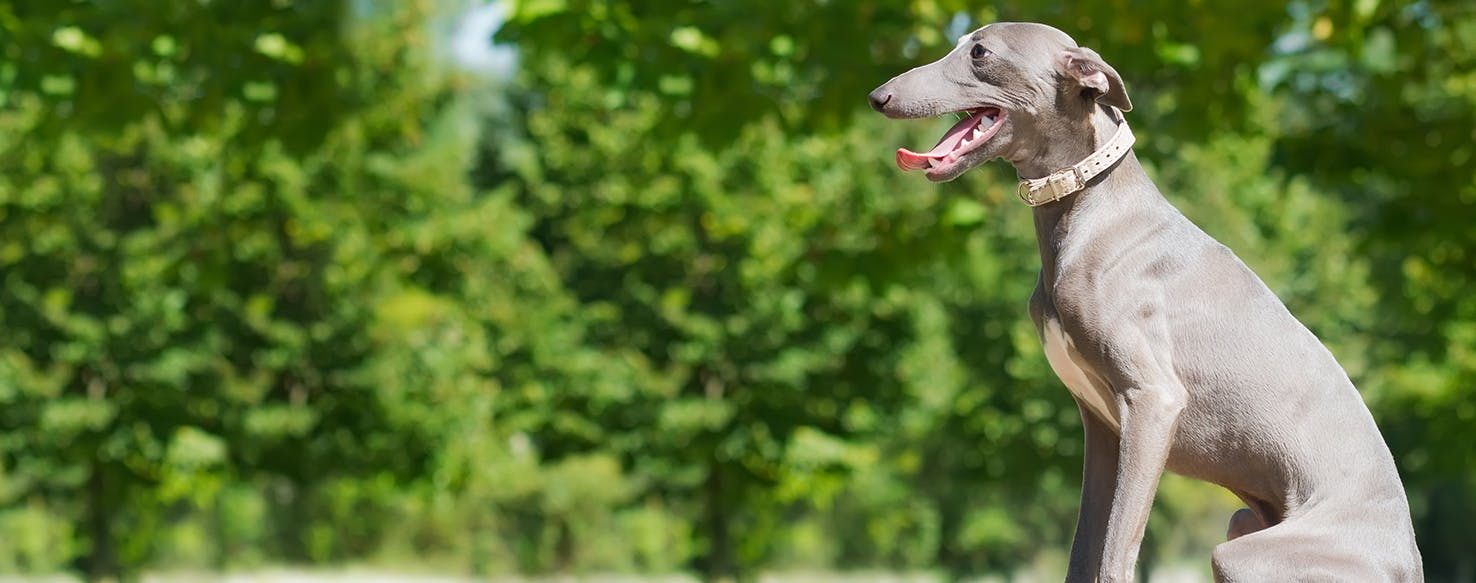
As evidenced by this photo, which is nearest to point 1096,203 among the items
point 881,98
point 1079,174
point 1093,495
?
point 1079,174

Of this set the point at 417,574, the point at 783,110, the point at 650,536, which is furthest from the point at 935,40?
the point at 417,574

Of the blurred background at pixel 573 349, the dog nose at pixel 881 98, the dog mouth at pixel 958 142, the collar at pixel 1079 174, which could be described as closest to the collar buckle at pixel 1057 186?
the collar at pixel 1079 174

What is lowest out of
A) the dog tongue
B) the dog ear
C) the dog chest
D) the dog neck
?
the dog chest

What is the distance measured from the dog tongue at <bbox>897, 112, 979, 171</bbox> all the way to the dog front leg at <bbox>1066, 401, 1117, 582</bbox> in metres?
0.62

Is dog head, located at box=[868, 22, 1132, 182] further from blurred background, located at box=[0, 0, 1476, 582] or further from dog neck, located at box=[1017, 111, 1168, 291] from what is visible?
blurred background, located at box=[0, 0, 1476, 582]

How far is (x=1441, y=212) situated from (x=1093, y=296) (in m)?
6.84

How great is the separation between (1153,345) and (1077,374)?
0.62ft

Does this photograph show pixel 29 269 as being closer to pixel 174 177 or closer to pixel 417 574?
pixel 174 177

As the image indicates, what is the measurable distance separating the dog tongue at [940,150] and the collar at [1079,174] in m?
0.18

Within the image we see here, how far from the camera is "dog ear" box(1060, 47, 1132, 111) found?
2926 millimetres

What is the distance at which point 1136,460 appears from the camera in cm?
286

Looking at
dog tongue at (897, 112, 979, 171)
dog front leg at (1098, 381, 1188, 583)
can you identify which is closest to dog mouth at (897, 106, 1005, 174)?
dog tongue at (897, 112, 979, 171)

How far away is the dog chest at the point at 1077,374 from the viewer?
2.97 m

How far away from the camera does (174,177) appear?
52.6ft
